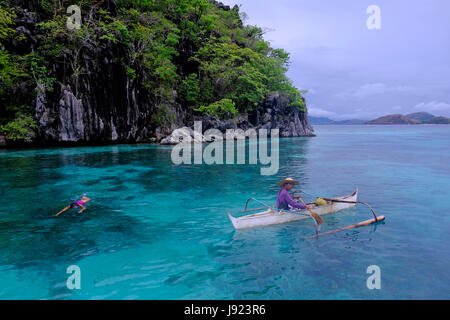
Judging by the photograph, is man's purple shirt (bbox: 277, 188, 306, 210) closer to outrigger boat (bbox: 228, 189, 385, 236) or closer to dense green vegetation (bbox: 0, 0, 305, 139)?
outrigger boat (bbox: 228, 189, 385, 236)

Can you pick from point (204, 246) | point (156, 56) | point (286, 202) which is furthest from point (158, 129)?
point (204, 246)

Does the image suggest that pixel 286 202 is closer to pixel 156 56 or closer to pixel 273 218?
pixel 273 218

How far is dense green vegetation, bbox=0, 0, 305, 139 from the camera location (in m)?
30.5

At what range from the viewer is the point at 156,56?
39.8 meters

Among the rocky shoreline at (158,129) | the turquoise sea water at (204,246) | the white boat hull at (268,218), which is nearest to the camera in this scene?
the turquoise sea water at (204,246)

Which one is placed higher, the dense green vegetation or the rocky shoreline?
the dense green vegetation

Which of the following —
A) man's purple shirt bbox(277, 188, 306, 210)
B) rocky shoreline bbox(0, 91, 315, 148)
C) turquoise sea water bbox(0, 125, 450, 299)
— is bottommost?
turquoise sea water bbox(0, 125, 450, 299)

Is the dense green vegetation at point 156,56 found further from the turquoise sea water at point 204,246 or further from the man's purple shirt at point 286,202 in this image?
the man's purple shirt at point 286,202

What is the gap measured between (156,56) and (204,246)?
1491 inches

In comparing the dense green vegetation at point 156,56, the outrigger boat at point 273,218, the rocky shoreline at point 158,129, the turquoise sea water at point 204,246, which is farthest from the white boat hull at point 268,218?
the dense green vegetation at point 156,56

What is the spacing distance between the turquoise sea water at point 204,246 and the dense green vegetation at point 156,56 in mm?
20793

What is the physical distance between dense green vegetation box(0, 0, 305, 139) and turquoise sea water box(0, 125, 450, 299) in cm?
2079

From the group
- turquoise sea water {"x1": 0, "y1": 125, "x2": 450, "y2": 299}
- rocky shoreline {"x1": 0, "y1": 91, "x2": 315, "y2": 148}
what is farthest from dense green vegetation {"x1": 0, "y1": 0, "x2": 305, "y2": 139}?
turquoise sea water {"x1": 0, "y1": 125, "x2": 450, "y2": 299}

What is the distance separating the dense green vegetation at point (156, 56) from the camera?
100 feet
